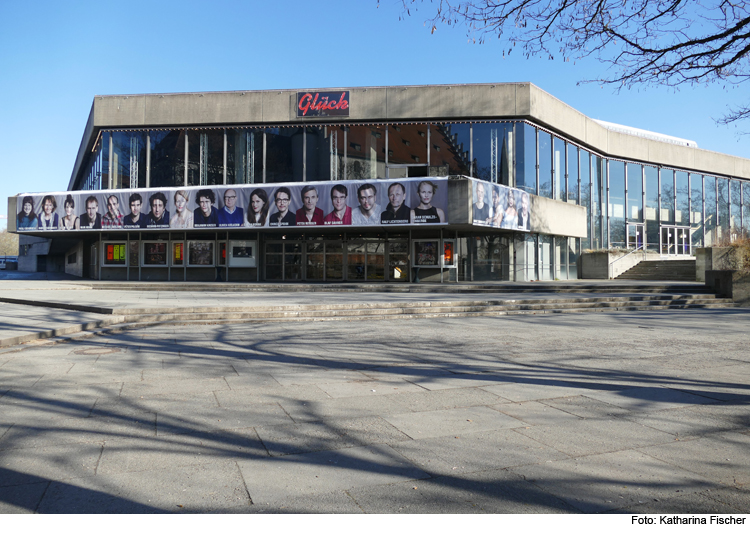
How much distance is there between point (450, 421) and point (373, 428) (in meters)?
0.71

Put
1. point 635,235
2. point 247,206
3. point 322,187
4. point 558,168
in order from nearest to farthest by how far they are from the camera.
→ point 322,187 < point 247,206 < point 558,168 < point 635,235

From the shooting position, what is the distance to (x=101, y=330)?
33.3 feet

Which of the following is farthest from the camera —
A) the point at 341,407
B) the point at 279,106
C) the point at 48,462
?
the point at 279,106

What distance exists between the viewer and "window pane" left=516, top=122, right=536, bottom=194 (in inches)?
1094

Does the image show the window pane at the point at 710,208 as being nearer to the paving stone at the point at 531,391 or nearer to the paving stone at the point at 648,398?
the paving stone at the point at 648,398

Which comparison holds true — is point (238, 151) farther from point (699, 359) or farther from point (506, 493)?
point (506, 493)

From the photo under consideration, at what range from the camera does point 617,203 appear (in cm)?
3575

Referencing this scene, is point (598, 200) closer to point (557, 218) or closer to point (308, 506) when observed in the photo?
point (557, 218)

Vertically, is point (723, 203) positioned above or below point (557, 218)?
above

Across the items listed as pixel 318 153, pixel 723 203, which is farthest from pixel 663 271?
pixel 318 153

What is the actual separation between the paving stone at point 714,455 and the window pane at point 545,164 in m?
26.7

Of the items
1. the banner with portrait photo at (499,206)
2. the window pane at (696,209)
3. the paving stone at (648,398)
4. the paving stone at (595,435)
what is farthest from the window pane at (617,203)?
the paving stone at (595,435)

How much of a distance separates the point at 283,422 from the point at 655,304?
15936mm
